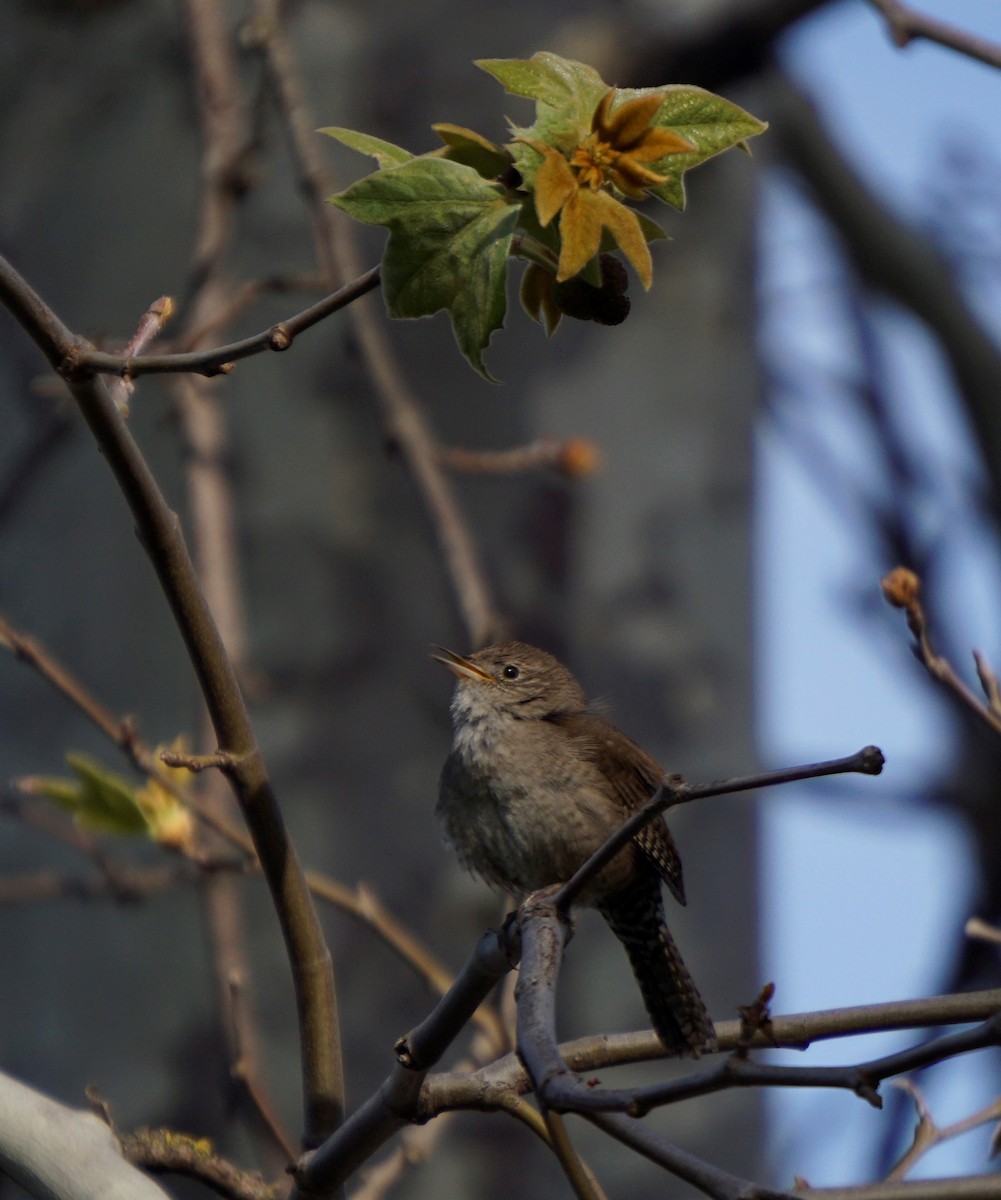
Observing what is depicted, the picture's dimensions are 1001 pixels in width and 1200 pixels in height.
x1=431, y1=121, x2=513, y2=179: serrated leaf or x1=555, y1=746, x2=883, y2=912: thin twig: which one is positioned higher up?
x1=431, y1=121, x2=513, y2=179: serrated leaf

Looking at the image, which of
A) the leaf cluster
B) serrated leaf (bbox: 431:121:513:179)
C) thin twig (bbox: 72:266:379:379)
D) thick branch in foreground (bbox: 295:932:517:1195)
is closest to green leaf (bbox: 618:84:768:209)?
the leaf cluster

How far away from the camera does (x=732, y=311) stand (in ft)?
15.5

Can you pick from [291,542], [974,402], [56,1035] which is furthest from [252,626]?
[974,402]

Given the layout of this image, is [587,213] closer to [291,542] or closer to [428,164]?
[428,164]

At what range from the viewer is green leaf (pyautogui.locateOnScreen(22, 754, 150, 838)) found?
8.64 ft

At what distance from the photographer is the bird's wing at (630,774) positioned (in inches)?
121

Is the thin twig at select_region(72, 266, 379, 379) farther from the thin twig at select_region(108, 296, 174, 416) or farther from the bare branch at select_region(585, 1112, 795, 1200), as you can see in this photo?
the bare branch at select_region(585, 1112, 795, 1200)

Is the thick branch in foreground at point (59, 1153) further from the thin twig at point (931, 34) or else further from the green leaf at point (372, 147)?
the thin twig at point (931, 34)

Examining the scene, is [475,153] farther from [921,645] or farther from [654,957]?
[654,957]

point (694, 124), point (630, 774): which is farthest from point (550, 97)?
point (630, 774)

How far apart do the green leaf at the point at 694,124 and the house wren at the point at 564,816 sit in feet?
5.29

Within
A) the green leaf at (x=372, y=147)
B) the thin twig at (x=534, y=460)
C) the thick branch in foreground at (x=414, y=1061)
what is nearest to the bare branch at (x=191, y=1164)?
the thick branch in foreground at (x=414, y=1061)

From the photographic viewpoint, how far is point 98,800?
2.69 metres

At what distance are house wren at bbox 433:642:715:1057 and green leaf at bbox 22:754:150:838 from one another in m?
0.71
